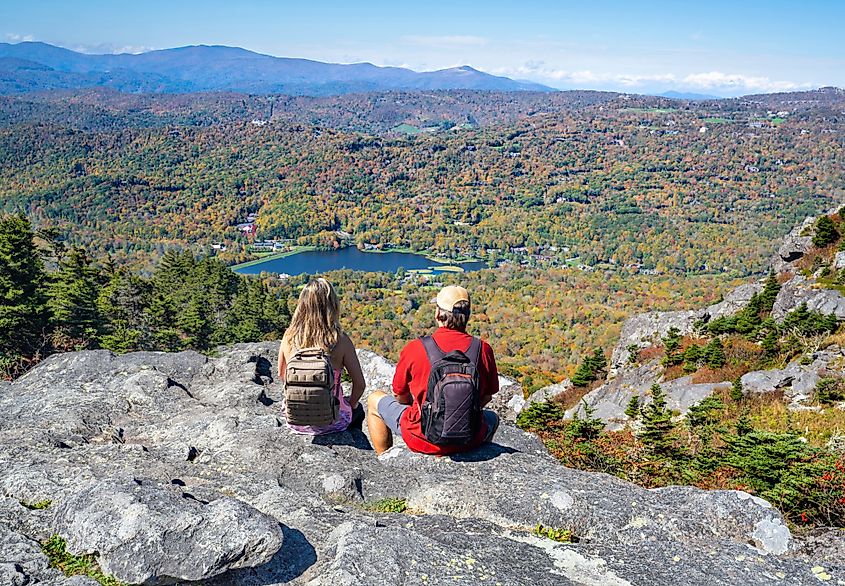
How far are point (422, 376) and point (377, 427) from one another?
Result: 144 centimetres

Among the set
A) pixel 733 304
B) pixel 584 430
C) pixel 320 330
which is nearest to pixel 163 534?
pixel 320 330

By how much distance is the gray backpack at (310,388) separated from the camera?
5.69 meters

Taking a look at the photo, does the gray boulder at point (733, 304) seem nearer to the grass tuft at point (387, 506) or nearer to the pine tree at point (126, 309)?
→ the grass tuft at point (387, 506)

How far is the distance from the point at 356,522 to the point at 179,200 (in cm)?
17567

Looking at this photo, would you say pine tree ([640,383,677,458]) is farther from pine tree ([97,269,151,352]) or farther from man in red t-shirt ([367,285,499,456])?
pine tree ([97,269,151,352])

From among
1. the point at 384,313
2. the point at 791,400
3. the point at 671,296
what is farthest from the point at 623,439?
the point at 671,296

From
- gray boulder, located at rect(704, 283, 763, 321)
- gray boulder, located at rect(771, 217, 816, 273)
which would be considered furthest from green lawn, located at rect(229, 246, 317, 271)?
gray boulder, located at rect(704, 283, 763, 321)

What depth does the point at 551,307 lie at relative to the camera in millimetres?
84812

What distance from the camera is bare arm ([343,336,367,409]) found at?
616 centimetres

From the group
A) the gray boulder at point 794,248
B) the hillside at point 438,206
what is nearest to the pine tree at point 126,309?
the gray boulder at point 794,248

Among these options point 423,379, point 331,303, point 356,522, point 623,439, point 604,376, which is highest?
point 331,303

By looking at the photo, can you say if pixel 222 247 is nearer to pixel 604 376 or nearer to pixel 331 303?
pixel 604 376

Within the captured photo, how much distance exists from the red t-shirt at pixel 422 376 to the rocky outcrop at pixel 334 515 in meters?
0.32

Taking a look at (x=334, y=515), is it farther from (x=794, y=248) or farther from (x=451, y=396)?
(x=794, y=248)
